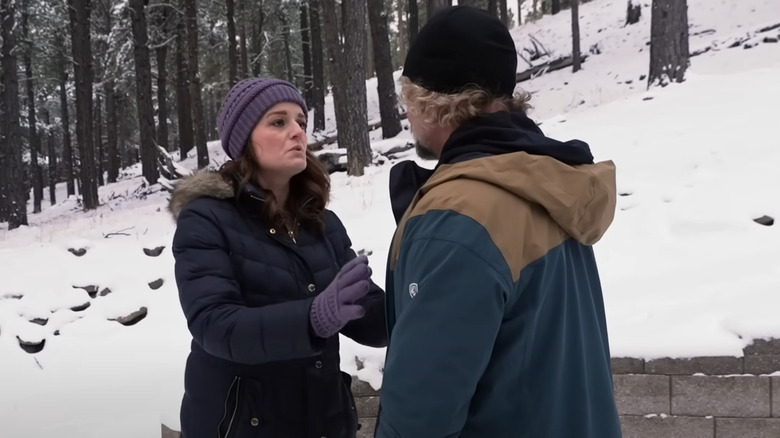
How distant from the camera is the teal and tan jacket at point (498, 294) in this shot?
1.40 metres

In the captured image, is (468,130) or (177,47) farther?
(177,47)

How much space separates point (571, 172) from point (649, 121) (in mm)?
7764


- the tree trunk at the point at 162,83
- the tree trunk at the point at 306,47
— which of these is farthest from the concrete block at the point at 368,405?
the tree trunk at the point at 306,47

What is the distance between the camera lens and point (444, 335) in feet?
4.59

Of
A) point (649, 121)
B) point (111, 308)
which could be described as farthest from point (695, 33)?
point (111, 308)

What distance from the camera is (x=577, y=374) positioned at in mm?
1632

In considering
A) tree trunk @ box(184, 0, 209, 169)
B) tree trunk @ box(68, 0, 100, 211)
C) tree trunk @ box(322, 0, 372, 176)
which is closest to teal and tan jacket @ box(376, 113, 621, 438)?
tree trunk @ box(322, 0, 372, 176)

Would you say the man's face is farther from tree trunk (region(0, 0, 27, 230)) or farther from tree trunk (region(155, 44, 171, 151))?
tree trunk (region(155, 44, 171, 151))

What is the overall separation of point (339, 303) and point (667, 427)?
9.74ft

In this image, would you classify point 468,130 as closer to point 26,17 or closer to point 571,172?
point 571,172

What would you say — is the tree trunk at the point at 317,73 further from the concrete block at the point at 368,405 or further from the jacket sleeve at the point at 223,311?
the jacket sleeve at the point at 223,311

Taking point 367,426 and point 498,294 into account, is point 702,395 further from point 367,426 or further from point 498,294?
point 498,294

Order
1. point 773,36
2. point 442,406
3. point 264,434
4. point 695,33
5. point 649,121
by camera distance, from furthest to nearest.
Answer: point 695,33 → point 773,36 → point 649,121 → point 264,434 → point 442,406

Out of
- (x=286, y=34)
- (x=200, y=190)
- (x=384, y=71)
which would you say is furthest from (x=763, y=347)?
(x=286, y=34)
